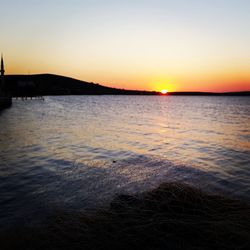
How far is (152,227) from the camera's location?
7488 millimetres

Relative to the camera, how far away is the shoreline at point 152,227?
278 inches

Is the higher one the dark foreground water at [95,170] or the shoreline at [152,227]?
the shoreline at [152,227]

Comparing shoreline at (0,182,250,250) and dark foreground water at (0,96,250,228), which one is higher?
shoreline at (0,182,250,250)

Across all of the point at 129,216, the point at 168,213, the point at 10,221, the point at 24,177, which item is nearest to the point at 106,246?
the point at 129,216

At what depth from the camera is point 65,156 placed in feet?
64.7

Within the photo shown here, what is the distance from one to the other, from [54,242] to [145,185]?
662cm

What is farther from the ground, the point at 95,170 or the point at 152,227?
the point at 152,227

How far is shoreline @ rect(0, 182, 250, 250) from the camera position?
7059 millimetres

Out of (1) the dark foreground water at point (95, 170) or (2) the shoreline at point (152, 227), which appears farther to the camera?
(1) the dark foreground water at point (95, 170)

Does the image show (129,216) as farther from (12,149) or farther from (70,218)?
(12,149)

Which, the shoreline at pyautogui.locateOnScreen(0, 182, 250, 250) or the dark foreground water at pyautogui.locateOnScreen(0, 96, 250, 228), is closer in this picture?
the shoreline at pyautogui.locateOnScreen(0, 182, 250, 250)

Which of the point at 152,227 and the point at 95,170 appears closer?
the point at 152,227

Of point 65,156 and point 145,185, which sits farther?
point 65,156

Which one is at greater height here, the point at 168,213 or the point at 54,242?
the point at 168,213
